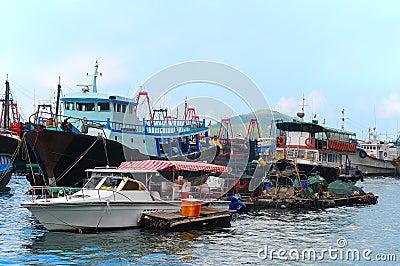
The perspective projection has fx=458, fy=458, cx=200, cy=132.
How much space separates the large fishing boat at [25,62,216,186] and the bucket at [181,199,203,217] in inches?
376

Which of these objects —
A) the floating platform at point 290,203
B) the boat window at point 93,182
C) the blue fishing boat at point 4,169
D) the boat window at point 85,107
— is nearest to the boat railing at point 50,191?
the boat window at point 93,182

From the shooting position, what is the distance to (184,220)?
21500 millimetres

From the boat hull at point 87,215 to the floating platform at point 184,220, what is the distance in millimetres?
774

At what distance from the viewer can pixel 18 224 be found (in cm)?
2289

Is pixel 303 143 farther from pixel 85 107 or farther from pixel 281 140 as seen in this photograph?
pixel 85 107

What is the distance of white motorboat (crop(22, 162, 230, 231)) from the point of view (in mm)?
19875

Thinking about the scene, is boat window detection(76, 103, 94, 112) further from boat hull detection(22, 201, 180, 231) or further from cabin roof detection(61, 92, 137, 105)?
boat hull detection(22, 201, 180, 231)

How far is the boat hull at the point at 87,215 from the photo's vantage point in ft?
64.8

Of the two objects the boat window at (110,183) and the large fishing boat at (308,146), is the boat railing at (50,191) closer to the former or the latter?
the boat window at (110,183)

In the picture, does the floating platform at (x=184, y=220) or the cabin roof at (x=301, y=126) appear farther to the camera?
the cabin roof at (x=301, y=126)

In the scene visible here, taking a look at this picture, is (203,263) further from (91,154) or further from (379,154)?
(379,154)

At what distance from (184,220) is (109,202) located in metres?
3.62

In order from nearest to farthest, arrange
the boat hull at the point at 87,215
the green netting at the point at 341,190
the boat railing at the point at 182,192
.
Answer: the boat hull at the point at 87,215 → the boat railing at the point at 182,192 → the green netting at the point at 341,190

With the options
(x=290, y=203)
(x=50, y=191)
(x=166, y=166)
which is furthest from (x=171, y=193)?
(x=290, y=203)
